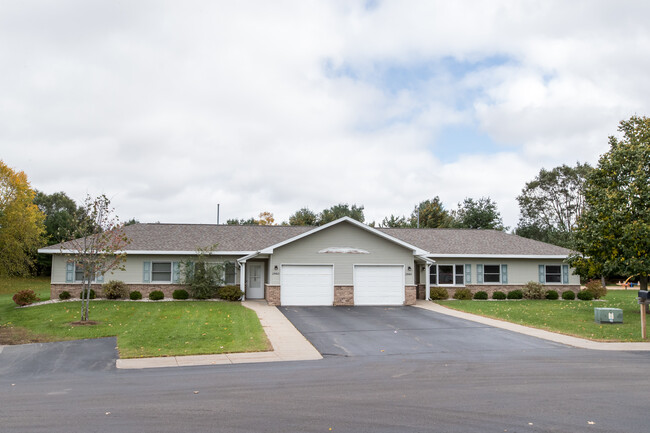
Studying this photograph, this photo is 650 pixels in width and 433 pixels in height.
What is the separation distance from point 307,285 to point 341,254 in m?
2.40

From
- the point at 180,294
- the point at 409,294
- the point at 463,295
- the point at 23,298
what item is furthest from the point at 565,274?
the point at 23,298

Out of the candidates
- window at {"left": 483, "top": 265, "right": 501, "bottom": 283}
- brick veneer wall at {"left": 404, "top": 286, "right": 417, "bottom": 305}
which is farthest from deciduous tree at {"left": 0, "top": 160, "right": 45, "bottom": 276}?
window at {"left": 483, "top": 265, "right": 501, "bottom": 283}

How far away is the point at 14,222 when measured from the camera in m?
44.9

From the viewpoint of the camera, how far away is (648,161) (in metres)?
23.2

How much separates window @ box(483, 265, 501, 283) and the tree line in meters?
4.72

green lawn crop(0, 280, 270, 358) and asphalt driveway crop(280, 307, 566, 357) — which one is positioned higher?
green lawn crop(0, 280, 270, 358)

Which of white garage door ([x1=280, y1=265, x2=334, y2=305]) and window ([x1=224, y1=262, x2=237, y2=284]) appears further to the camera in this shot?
window ([x1=224, y1=262, x2=237, y2=284])

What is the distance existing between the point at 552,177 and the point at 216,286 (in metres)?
52.8

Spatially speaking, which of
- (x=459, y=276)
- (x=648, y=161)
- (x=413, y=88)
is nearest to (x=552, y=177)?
(x=459, y=276)

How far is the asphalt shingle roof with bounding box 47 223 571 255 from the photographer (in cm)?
2988

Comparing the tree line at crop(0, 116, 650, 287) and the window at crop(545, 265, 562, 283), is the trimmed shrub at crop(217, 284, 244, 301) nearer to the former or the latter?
the tree line at crop(0, 116, 650, 287)

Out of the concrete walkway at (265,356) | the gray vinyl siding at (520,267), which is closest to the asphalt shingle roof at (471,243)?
the gray vinyl siding at (520,267)

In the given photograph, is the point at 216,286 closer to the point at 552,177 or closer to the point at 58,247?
the point at 58,247

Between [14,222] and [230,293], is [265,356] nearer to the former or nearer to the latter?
[230,293]
